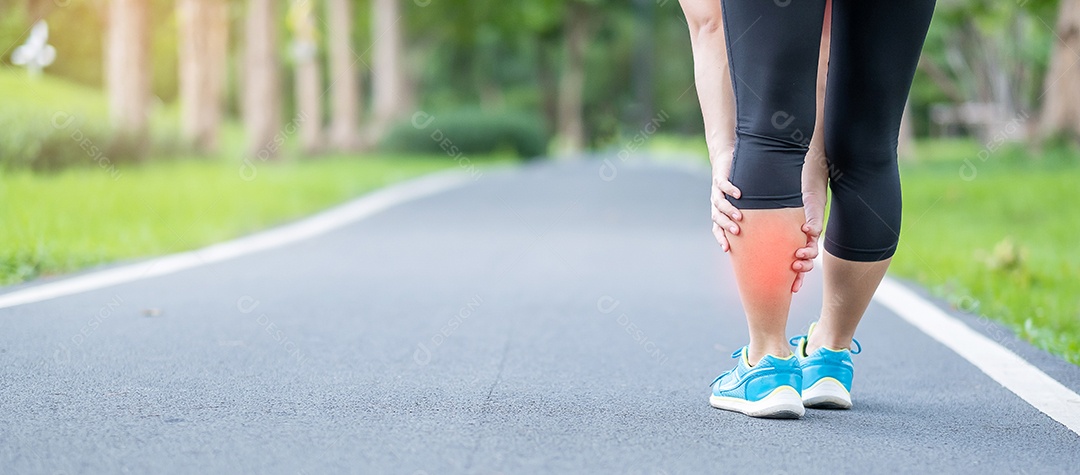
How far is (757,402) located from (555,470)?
0.73 m

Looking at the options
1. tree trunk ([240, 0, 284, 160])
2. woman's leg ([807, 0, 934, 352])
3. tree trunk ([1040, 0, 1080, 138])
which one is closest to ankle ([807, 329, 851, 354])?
woman's leg ([807, 0, 934, 352])

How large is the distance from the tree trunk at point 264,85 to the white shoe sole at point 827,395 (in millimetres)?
16345

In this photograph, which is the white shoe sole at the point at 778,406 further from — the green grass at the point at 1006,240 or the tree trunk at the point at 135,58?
the tree trunk at the point at 135,58

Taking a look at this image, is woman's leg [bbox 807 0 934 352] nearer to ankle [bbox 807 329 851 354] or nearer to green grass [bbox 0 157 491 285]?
ankle [bbox 807 329 851 354]

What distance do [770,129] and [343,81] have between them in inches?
961

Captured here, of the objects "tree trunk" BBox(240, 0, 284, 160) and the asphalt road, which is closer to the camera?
the asphalt road

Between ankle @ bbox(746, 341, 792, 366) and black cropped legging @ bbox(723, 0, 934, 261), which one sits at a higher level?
black cropped legging @ bbox(723, 0, 934, 261)

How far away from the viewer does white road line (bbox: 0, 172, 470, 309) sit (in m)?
5.16

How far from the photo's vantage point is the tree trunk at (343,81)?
2538 cm

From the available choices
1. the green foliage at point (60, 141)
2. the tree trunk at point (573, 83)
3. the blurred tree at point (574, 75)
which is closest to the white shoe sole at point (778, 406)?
the green foliage at point (60, 141)

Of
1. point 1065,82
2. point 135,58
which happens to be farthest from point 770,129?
point 135,58

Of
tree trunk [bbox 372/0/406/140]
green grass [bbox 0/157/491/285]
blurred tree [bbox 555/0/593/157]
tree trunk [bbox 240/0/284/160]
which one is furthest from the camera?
blurred tree [bbox 555/0/593/157]

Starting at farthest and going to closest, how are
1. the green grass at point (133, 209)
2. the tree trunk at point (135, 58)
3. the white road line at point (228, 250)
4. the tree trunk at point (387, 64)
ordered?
the tree trunk at point (387, 64) → the tree trunk at point (135, 58) → the green grass at point (133, 209) → the white road line at point (228, 250)

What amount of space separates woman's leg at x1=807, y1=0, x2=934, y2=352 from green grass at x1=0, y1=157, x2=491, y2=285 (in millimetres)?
4049
